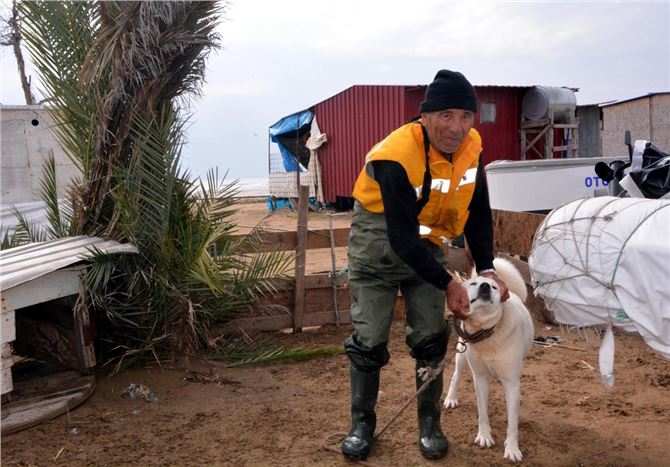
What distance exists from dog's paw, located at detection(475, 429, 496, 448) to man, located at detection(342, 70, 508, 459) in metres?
0.23

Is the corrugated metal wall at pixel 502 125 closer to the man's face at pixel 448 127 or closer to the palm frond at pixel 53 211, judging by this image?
the palm frond at pixel 53 211

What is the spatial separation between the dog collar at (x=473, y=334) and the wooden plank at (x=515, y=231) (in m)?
2.69

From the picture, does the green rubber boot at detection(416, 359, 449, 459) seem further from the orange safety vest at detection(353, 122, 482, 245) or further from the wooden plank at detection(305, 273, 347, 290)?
the wooden plank at detection(305, 273, 347, 290)

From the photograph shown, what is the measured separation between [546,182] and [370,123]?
35.1 ft

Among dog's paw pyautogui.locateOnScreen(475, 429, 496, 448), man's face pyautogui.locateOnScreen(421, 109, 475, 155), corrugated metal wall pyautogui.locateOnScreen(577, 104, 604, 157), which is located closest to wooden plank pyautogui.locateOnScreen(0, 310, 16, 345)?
man's face pyautogui.locateOnScreen(421, 109, 475, 155)

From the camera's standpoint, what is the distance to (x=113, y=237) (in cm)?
489

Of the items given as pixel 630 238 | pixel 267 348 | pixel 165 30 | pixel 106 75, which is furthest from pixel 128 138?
pixel 630 238

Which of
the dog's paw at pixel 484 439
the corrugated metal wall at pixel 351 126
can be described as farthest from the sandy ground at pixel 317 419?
the corrugated metal wall at pixel 351 126

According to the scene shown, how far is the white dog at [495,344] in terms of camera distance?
3.20 metres

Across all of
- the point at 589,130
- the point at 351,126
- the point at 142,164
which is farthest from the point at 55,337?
the point at 589,130

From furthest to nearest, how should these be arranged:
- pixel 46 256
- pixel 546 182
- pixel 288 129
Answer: pixel 288 129 → pixel 546 182 → pixel 46 256

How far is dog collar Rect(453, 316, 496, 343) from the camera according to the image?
3297 millimetres

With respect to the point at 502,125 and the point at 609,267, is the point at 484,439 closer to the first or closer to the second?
the point at 609,267

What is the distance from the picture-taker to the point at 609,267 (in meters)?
2.91
